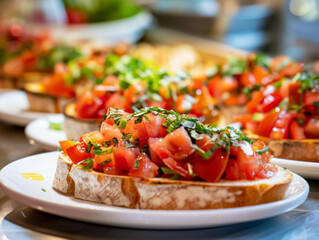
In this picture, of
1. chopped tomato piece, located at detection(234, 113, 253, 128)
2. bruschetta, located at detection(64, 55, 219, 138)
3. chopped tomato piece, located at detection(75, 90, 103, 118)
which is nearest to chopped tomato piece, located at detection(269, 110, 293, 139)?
chopped tomato piece, located at detection(234, 113, 253, 128)

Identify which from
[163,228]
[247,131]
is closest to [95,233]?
[163,228]

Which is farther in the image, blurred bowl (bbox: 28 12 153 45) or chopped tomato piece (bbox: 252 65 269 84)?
blurred bowl (bbox: 28 12 153 45)

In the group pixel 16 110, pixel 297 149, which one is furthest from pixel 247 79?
pixel 16 110

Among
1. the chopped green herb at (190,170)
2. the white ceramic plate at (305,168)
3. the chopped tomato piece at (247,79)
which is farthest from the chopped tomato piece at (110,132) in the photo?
the chopped tomato piece at (247,79)

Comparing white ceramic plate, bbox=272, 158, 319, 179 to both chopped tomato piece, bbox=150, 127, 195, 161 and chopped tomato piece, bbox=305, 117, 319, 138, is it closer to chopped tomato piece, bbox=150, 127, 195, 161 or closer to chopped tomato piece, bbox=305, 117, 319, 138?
chopped tomato piece, bbox=305, 117, 319, 138

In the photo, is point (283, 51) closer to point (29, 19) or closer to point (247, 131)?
point (29, 19)
